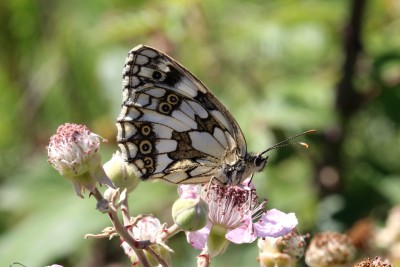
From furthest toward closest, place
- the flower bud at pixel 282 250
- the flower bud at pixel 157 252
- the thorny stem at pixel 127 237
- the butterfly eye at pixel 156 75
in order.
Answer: the butterfly eye at pixel 156 75 → the flower bud at pixel 282 250 → the flower bud at pixel 157 252 → the thorny stem at pixel 127 237

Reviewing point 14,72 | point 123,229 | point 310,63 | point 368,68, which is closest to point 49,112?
point 14,72

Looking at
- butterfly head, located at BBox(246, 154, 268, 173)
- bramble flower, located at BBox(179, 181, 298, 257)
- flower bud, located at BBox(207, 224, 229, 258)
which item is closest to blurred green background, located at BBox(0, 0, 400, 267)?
butterfly head, located at BBox(246, 154, 268, 173)

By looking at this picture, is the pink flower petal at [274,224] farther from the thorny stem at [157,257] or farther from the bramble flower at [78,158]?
the bramble flower at [78,158]

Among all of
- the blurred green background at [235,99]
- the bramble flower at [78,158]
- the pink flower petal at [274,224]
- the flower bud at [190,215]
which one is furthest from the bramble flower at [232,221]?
the blurred green background at [235,99]

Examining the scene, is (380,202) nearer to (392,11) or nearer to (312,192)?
(312,192)

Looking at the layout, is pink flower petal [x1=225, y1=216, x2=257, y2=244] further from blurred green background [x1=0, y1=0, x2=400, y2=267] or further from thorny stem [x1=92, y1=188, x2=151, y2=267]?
blurred green background [x1=0, y1=0, x2=400, y2=267]

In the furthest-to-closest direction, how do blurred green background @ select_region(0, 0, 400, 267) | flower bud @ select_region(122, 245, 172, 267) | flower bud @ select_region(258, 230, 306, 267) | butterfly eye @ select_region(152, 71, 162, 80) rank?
blurred green background @ select_region(0, 0, 400, 267) < butterfly eye @ select_region(152, 71, 162, 80) < flower bud @ select_region(258, 230, 306, 267) < flower bud @ select_region(122, 245, 172, 267)

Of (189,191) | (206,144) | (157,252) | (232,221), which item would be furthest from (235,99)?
(157,252)
